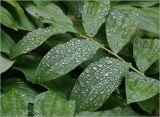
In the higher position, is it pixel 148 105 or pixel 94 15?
pixel 94 15

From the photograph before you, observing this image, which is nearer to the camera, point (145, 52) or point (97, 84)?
point (97, 84)

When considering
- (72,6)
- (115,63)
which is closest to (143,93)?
(115,63)

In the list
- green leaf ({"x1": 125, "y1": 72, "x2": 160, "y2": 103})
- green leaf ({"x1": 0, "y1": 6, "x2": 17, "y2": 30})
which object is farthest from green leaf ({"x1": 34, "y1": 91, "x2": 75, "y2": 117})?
green leaf ({"x1": 0, "y1": 6, "x2": 17, "y2": 30})

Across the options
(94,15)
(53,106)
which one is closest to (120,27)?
(94,15)

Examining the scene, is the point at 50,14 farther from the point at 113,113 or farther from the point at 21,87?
the point at 113,113

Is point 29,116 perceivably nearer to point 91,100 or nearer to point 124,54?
point 91,100

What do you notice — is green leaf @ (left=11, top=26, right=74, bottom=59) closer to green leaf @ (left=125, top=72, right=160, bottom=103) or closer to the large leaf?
the large leaf

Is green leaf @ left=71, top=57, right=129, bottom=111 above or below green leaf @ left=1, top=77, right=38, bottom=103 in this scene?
above
